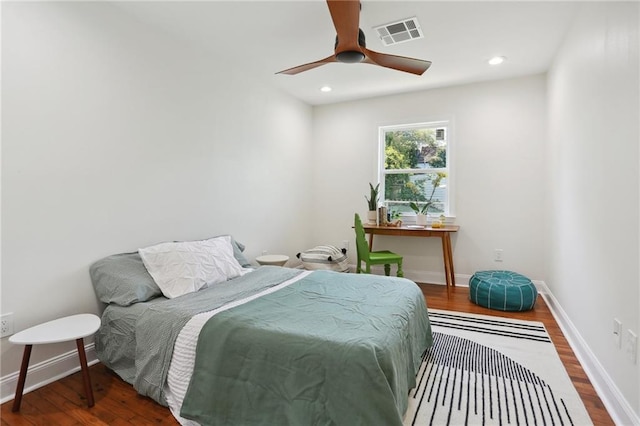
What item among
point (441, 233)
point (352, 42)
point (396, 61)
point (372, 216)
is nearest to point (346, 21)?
point (352, 42)

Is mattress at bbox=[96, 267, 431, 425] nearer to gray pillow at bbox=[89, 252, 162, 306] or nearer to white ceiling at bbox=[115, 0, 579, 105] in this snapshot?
gray pillow at bbox=[89, 252, 162, 306]

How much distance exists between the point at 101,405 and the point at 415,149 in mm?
4260

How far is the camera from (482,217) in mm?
4309

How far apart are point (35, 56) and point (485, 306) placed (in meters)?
4.17

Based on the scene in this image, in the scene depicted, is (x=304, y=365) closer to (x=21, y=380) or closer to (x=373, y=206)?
(x=21, y=380)

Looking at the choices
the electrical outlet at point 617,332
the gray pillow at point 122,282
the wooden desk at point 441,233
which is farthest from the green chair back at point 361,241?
the electrical outlet at point 617,332

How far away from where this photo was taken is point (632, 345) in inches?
62.9

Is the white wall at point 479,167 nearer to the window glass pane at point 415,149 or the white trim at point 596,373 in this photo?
the window glass pane at point 415,149

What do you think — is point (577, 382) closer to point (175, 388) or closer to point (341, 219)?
point (175, 388)

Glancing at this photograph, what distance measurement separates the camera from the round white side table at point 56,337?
1.76 m

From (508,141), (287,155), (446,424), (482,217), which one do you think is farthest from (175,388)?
(508,141)

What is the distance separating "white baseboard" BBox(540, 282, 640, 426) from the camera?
1656mm

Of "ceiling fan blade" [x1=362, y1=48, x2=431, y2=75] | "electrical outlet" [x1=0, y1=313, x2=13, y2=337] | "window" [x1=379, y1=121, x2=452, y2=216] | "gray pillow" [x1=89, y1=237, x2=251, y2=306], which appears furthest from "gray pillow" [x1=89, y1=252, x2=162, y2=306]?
"window" [x1=379, y1=121, x2=452, y2=216]

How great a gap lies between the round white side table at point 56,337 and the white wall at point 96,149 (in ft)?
0.83
